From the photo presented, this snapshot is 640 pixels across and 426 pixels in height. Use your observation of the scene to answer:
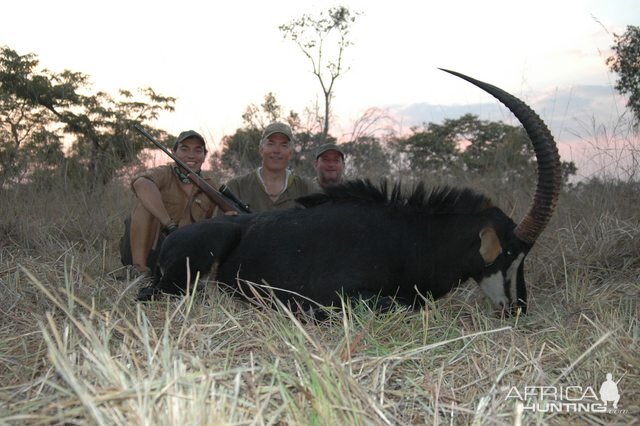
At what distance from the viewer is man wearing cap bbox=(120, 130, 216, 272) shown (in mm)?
4840

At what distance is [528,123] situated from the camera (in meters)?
3.24

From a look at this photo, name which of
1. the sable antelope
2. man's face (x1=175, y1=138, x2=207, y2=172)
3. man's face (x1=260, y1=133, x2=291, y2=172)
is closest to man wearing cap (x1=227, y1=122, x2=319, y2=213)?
man's face (x1=260, y1=133, x2=291, y2=172)

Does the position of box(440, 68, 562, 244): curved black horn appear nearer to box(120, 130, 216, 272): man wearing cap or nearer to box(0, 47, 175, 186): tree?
box(120, 130, 216, 272): man wearing cap

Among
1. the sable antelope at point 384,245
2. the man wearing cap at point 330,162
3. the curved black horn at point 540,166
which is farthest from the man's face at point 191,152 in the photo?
the curved black horn at point 540,166

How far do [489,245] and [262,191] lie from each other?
104 inches

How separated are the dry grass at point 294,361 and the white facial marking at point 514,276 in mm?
159

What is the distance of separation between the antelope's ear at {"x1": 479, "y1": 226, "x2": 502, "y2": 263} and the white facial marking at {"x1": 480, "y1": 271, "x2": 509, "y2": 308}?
11 cm

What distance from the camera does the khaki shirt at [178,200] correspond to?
519 centimetres

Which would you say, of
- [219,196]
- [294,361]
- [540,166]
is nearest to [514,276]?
[540,166]

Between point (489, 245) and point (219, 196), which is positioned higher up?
point (219, 196)

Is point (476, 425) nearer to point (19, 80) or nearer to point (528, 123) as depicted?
point (528, 123)

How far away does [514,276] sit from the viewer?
11.2ft

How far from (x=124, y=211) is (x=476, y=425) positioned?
5826 millimetres

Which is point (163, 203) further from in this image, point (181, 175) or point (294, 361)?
point (294, 361)
